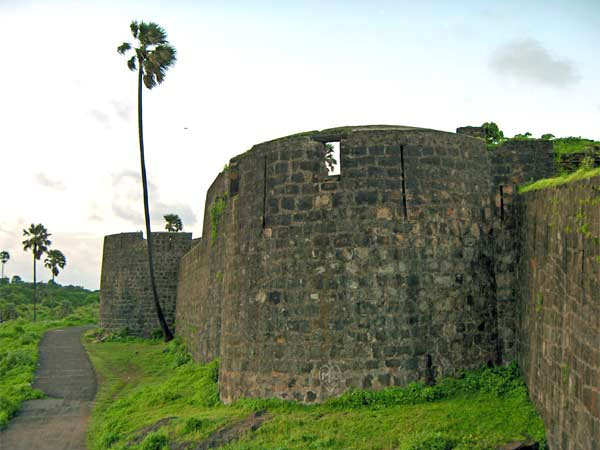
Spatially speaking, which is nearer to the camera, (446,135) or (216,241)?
(446,135)

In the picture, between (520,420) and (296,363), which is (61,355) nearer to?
(296,363)

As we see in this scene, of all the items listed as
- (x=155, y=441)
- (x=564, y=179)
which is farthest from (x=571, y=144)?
(x=155, y=441)

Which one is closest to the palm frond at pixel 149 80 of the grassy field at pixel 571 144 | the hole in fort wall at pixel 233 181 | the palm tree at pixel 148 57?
the palm tree at pixel 148 57

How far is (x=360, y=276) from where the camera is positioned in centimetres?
1141

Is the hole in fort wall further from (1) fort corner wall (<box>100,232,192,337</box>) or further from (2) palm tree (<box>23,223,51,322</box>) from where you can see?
(2) palm tree (<box>23,223,51,322</box>)

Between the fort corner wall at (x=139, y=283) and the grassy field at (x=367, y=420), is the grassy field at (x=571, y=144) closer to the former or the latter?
the grassy field at (x=367, y=420)

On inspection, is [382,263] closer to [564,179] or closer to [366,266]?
[366,266]

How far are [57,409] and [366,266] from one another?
1009cm

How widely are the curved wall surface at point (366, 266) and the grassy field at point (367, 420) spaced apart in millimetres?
324

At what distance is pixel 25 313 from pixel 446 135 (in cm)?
5915

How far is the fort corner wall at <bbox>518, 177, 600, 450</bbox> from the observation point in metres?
7.43

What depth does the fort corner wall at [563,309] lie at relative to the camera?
743 cm

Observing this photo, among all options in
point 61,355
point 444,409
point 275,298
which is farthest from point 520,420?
point 61,355

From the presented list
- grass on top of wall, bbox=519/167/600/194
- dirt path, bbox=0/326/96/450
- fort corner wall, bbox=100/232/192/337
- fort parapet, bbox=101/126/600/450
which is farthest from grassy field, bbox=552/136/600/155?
fort corner wall, bbox=100/232/192/337
